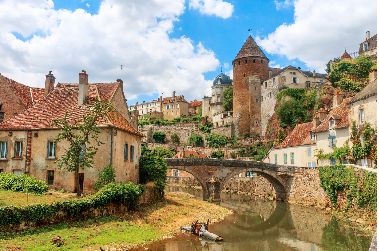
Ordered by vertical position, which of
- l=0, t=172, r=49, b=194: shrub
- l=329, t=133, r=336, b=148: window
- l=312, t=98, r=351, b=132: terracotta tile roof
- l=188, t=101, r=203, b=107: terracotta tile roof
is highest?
l=188, t=101, r=203, b=107: terracotta tile roof

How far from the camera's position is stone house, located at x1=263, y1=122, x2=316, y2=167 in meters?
32.7

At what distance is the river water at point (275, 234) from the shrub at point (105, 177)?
5374mm

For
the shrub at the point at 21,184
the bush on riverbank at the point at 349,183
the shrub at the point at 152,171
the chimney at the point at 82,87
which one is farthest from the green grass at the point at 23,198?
the bush on riverbank at the point at 349,183

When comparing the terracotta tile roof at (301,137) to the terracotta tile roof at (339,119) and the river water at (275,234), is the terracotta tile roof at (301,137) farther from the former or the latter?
the river water at (275,234)

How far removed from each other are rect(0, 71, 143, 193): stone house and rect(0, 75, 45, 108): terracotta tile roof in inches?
117

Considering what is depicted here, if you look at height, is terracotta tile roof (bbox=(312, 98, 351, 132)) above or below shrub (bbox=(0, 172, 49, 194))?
above

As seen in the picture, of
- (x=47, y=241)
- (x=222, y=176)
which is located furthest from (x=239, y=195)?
(x=47, y=241)

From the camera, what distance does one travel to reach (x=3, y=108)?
948 inches

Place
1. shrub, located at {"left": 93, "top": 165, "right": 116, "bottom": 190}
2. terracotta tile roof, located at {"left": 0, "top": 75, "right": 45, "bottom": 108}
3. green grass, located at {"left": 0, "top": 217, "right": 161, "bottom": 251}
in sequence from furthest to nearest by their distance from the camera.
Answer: terracotta tile roof, located at {"left": 0, "top": 75, "right": 45, "bottom": 108}, shrub, located at {"left": 93, "top": 165, "right": 116, "bottom": 190}, green grass, located at {"left": 0, "top": 217, "right": 161, "bottom": 251}

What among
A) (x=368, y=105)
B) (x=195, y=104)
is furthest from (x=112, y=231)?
(x=195, y=104)

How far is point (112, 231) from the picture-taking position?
15.6 meters

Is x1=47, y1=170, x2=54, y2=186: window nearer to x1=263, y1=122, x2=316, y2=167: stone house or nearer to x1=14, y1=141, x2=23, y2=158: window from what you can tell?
x1=14, y1=141, x2=23, y2=158: window

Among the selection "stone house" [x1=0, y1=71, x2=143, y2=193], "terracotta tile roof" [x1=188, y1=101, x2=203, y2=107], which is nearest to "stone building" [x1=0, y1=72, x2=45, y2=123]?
"stone house" [x1=0, y1=71, x2=143, y2=193]

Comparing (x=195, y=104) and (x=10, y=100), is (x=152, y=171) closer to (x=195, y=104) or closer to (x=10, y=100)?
(x=10, y=100)
